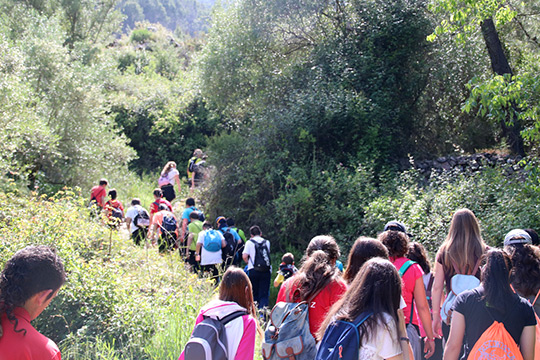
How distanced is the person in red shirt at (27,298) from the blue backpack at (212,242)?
5.13 m

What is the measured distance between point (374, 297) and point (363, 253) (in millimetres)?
872

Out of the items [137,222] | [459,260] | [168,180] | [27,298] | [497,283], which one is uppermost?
[168,180]

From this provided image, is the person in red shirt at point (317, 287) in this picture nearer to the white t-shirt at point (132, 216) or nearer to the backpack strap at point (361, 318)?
the backpack strap at point (361, 318)

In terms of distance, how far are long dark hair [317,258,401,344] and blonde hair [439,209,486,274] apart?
1.55m

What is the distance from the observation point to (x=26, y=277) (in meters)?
2.76

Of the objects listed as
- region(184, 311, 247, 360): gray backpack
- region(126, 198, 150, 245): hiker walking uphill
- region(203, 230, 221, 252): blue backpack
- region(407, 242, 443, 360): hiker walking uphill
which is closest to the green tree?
region(407, 242, 443, 360): hiker walking uphill

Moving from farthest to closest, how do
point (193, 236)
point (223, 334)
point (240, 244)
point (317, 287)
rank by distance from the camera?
1. point (240, 244)
2. point (193, 236)
3. point (317, 287)
4. point (223, 334)

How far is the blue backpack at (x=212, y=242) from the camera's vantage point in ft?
26.3

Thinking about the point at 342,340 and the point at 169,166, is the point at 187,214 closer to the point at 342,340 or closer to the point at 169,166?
the point at 169,166

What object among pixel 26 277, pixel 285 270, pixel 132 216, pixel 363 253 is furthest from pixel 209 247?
pixel 26 277

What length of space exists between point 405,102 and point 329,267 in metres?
10.1

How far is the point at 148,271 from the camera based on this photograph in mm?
7000

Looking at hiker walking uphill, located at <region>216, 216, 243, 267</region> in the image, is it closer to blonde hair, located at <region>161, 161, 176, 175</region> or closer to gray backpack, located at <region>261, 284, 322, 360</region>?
blonde hair, located at <region>161, 161, 176, 175</region>

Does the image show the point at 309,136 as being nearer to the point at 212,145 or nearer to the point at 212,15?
the point at 212,145
